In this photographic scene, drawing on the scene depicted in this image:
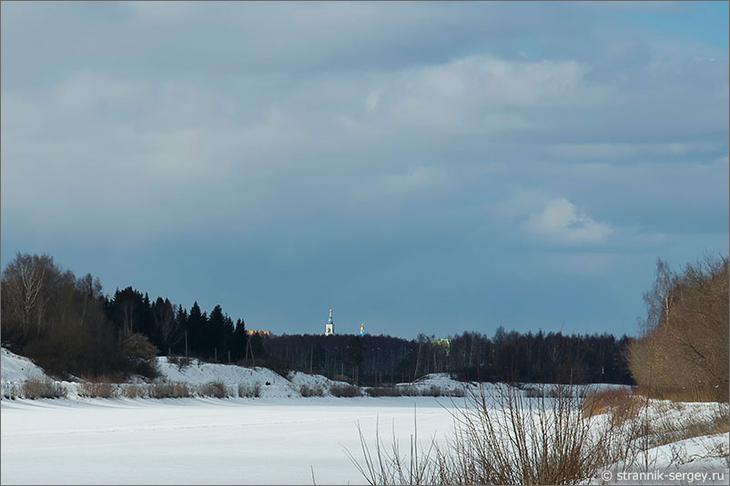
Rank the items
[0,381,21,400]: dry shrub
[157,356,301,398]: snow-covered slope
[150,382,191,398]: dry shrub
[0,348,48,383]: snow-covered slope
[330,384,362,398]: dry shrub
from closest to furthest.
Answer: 1. [0,381,21,400]: dry shrub
2. [150,382,191,398]: dry shrub
3. [0,348,48,383]: snow-covered slope
4. [157,356,301,398]: snow-covered slope
5. [330,384,362,398]: dry shrub

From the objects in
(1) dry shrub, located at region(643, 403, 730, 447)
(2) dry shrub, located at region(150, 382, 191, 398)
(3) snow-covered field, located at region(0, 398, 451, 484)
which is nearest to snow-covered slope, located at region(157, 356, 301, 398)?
(2) dry shrub, located at region(150, 382, 191, 398)

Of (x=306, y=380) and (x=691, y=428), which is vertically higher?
(x=306, y=380)

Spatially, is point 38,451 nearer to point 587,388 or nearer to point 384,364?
point 587,388

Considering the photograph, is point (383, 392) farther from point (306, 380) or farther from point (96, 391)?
point (96, 391)

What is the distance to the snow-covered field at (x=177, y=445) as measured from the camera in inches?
575

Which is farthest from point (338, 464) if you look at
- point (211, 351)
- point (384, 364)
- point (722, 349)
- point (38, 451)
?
point (384, 364)

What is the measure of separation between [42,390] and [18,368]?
10.8m

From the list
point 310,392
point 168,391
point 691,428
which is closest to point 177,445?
point 691,428

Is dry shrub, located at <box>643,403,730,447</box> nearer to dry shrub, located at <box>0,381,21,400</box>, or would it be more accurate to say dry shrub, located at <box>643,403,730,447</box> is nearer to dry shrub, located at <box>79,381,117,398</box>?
dry shrub, located at <box>0,381,21,400</box>

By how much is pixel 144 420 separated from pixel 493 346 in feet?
62.9

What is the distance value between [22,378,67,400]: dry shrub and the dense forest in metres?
12.2

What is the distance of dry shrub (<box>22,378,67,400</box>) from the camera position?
3662 centimetres

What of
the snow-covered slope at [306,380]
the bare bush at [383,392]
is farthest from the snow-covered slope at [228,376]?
the bare bush at [383,392]

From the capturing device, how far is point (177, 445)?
19703mm
